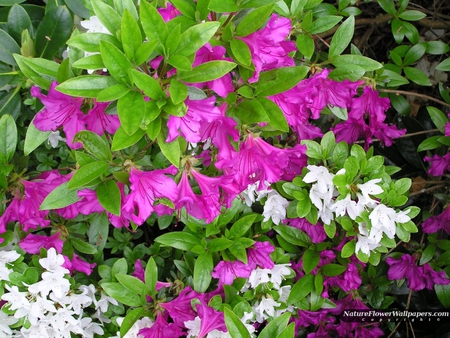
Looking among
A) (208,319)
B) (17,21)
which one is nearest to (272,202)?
(208,319)

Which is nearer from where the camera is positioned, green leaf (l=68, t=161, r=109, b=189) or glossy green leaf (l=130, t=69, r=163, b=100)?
glossy green leaf (l=130, t=69, r=163, b=100)

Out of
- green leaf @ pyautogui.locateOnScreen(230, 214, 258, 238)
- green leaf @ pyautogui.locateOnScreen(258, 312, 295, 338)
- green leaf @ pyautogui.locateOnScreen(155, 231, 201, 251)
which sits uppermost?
green leaf @ pyautogui.locateOnScreen(258, 312, 295, 338)

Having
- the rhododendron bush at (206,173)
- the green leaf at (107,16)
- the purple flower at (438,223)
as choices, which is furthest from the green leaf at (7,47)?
the purple flower at (438,223)

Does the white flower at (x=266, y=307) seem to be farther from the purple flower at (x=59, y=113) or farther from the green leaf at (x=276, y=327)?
the purple flower at (x=59, y=113)

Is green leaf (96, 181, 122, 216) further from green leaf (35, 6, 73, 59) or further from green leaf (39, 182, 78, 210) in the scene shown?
green leaf (35, 6, 73, 59)

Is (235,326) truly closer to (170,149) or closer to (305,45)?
(170,149)

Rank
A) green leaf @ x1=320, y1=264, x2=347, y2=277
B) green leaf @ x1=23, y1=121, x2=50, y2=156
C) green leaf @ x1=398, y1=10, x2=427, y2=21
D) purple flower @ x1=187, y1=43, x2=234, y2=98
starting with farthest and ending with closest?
green leaf @ x1=398, y1=10, x2=427, y2=21
green leaf @ x1=320, y1=264, x2=347, y2=277
green leaf @ x1=23, y1=121, x2=50, y2=156
purple flower @ x1=187, y1=43, x2=234, y2=98

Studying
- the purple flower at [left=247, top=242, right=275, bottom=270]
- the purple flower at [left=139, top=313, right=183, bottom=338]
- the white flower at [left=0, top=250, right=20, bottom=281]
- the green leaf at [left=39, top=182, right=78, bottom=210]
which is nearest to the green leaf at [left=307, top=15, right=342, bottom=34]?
the purple flower at [left=247, top=242, right=275, bottom=270]
